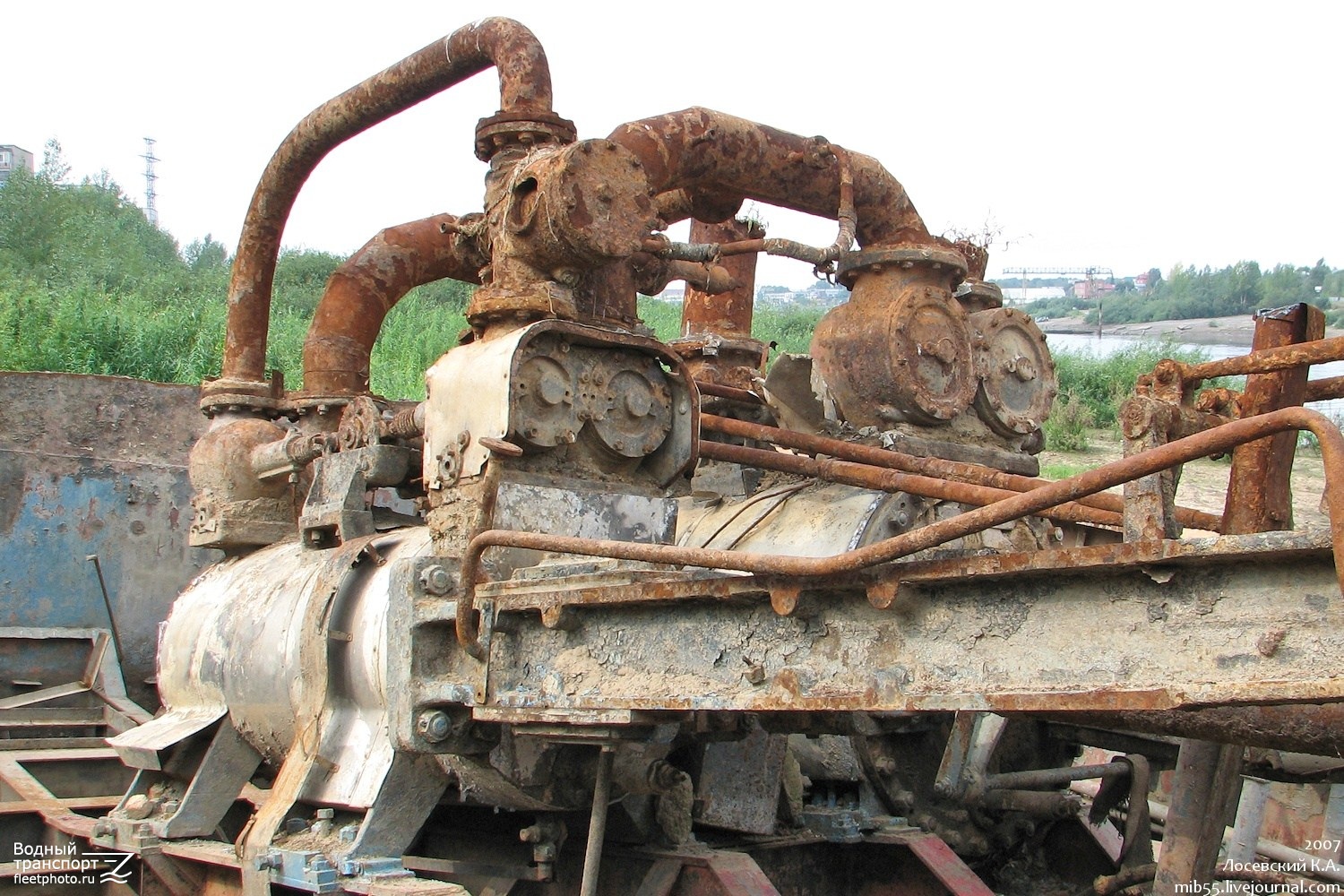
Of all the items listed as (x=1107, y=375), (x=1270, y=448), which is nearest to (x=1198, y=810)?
(x=1270, y=448)

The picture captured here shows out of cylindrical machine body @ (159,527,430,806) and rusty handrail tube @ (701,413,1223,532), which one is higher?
rusty handrail tube @ (701,413,1223,532)

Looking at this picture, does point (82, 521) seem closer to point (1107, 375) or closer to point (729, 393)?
point (729, 393)

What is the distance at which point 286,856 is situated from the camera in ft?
15.6

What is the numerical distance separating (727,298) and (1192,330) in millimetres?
19710

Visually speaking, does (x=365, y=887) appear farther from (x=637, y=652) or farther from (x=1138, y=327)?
(x=1138, y=327)

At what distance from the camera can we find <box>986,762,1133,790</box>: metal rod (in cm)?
580

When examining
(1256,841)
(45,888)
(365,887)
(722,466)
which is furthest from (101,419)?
(1256,841)

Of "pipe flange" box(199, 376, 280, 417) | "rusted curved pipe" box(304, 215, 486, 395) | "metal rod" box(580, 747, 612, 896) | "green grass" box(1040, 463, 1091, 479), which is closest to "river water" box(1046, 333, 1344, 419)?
"green grass" box(1040, 463, 1091, 479)

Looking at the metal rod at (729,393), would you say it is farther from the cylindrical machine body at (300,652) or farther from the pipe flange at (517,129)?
the cylindrical machine body at (300,652)

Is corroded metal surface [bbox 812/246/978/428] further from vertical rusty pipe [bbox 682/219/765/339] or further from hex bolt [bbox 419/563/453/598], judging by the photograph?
hex bolt [bbox 419/563/453/598]

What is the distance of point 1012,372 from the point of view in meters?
6.26

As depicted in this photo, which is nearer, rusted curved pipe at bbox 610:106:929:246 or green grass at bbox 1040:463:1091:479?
rusted curved pipe at bbox 610:106:929:246

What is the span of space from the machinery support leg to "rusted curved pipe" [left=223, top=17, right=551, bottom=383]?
336 cm

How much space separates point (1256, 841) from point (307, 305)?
2311cm
